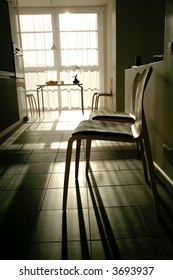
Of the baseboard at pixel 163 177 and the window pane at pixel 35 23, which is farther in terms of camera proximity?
the window pane at pixel 35 23

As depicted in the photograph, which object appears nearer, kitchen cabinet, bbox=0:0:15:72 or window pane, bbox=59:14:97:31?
Answer: kitchen cabinet, bbox=0:0:15:72

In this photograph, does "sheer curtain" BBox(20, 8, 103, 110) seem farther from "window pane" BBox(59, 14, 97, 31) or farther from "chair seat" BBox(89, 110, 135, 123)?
"chair seat" BBox(89, 110, 135, 123)

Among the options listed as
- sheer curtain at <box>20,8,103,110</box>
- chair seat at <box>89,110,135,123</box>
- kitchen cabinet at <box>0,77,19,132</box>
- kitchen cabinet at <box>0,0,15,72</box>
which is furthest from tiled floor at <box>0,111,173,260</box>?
sheer curtain at <box>20,8,103,110</box>

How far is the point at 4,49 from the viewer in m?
3.64

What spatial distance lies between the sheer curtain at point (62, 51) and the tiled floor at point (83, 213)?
4.39 m

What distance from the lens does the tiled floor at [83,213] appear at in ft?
3.50

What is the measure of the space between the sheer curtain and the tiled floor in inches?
173

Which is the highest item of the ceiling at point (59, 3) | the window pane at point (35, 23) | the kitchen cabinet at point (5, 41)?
the ceiling at point (59, 3)

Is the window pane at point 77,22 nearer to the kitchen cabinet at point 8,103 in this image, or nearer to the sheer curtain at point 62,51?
the sheer curtain at point 62,51

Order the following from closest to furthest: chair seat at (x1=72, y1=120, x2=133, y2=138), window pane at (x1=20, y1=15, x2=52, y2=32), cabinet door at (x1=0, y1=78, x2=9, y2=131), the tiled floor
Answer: the tiled floor → chair seat at (x1=72, y1=120, x2=133, y2=138) → cabinet door at (x1=0, y1=78, x2=9, y2=131) → window pane at (x1=20, y1=15, x2=52, y2=32)

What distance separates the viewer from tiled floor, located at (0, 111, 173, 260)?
1.07m

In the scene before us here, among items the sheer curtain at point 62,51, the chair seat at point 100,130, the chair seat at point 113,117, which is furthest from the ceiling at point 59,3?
the chair seat at point 100,130

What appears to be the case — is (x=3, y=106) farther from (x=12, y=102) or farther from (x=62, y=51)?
(x=62, y=51)

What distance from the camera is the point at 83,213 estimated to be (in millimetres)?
1364
